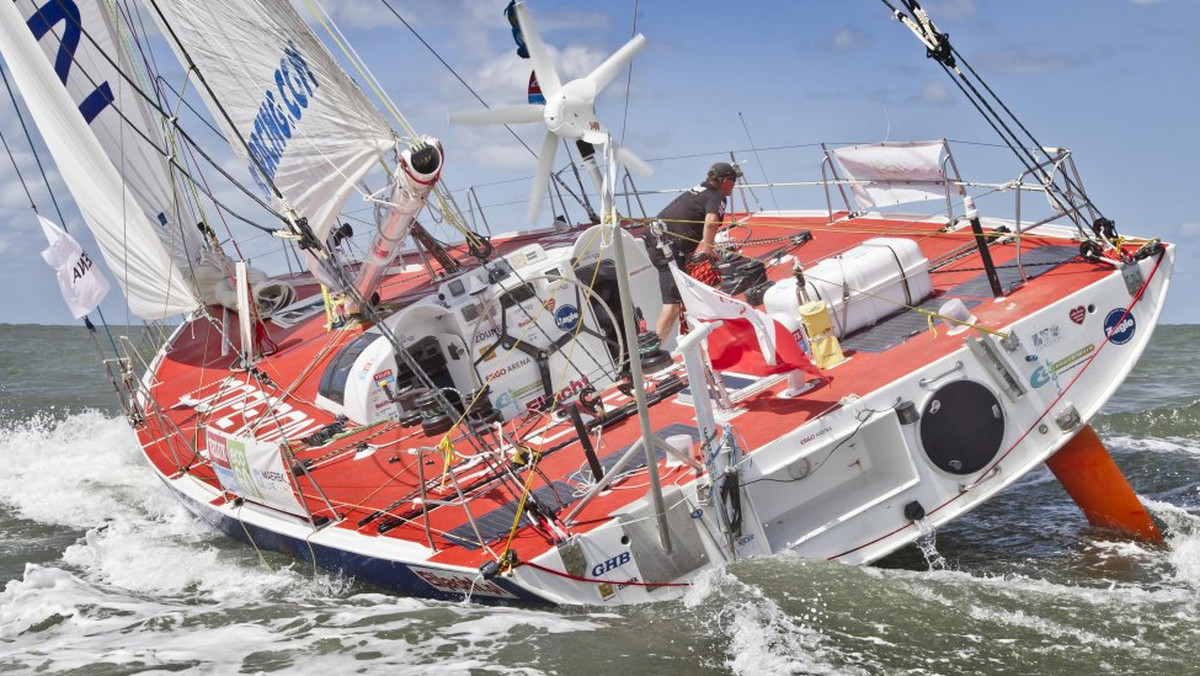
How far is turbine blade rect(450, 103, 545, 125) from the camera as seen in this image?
30.2 ft

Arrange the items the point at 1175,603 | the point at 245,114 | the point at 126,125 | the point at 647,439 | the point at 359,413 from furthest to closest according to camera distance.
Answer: the point at 126,125, the point at 245,114, the point at 359,413, the point at 1175,603, the point at 647,439

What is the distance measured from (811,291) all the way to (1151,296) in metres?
2.62

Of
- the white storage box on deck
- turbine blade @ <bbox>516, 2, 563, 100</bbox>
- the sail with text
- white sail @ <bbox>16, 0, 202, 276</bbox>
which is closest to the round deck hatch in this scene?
the white storage box on deck

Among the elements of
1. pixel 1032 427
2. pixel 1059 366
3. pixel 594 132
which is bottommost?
pixel 1032 427

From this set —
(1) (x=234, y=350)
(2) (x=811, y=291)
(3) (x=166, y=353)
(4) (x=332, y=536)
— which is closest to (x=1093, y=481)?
(2) (x=811, y=291)

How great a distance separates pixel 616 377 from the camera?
11297mm

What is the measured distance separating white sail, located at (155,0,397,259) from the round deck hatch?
229 inches

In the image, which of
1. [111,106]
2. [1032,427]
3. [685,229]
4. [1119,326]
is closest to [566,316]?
[685,229]

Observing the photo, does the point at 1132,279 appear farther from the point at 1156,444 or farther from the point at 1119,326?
the point at 1156,444

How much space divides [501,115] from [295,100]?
367cm

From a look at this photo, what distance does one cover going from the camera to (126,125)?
16641 mm

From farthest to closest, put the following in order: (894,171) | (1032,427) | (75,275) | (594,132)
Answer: (75,275) → (894,171) → (1032,427) → (594,132)

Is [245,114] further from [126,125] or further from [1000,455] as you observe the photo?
[1000,455]

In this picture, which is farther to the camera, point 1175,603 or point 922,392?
point 922,392
